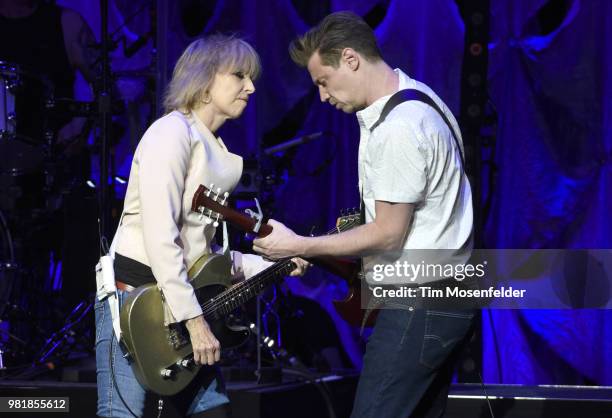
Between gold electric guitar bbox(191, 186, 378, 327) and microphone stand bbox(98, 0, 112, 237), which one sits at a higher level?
microphone stand bbox(98, 0, 112, 237)

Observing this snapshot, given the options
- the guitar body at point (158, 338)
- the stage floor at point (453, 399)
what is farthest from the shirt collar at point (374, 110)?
the stage floor at point (453, 399)

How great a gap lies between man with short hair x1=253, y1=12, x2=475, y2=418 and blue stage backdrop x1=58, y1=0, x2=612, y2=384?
3.45 metres

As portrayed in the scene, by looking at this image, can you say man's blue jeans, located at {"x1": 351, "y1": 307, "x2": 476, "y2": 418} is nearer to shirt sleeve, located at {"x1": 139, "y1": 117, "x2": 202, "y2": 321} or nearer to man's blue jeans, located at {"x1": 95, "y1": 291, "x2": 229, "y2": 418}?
shirt sleeve, located at {"x1": 139, "y1": 117, "x2": 202, "y2": 321}

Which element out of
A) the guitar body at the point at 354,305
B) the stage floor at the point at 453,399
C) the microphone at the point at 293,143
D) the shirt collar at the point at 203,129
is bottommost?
the stage floor at the point at 453,399

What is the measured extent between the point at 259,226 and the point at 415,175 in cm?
A: 70

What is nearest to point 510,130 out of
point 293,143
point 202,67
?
point 293,143

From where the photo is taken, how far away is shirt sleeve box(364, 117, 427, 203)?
A: 108 inches

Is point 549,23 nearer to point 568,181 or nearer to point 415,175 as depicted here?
point 568,181

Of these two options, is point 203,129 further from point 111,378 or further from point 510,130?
point 510,130

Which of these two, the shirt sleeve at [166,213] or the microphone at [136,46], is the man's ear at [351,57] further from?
the microphone at [136,46]

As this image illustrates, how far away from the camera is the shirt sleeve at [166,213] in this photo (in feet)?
10.7

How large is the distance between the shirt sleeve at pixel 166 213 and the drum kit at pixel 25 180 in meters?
3.49

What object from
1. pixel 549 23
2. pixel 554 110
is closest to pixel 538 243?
pixel 554 110

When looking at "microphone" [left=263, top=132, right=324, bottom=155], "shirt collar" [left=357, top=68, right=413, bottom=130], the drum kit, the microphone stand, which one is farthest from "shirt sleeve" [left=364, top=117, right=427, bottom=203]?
the drum kit
